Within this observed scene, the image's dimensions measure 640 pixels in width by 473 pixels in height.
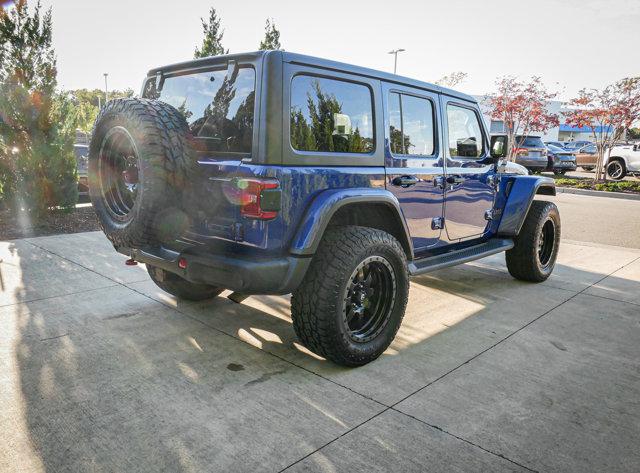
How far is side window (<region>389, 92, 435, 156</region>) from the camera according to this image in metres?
3.52

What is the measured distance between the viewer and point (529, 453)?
2.21 m

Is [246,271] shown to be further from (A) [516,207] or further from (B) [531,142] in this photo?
(B) [531,142]

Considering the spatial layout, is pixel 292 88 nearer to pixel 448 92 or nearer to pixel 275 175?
pixel 275 175

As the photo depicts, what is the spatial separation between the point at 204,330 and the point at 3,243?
4049mm

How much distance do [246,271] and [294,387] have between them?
29.5 inches

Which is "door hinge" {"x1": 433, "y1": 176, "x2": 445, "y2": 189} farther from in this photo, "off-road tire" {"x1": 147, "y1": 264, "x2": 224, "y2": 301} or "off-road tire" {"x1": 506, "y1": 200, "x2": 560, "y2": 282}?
"off-road tire" {"x1": 147, "y1": 264, "x2": 224, "y2": 301}

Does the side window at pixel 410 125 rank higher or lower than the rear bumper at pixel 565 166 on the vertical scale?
lower

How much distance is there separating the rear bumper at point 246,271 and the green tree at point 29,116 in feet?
19.2

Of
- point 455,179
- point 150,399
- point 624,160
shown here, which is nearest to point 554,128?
point 624,160

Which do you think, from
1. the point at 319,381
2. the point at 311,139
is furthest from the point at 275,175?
the point at 319,381

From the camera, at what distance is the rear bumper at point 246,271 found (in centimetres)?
262

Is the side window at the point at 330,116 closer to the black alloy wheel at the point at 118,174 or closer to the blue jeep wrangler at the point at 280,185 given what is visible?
the blue jeep wrangler at the point at 280,185

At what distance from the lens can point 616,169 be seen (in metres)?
19.3

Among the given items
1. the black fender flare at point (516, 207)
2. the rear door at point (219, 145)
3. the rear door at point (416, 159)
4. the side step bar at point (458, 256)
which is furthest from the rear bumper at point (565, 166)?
the rear door at point (219, 145)
